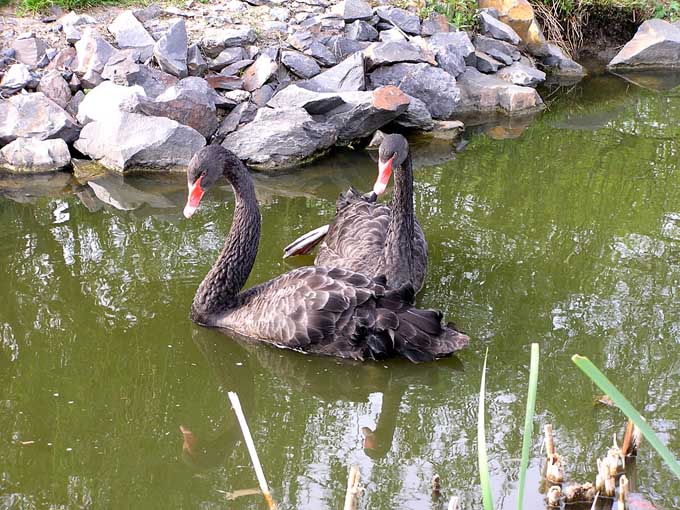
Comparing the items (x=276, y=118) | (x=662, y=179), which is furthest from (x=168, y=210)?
(x=662, y=179)

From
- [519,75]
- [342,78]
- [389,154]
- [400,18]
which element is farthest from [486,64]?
[389,154]

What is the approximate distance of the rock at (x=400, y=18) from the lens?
9.21 meters

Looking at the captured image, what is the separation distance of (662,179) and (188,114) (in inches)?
144

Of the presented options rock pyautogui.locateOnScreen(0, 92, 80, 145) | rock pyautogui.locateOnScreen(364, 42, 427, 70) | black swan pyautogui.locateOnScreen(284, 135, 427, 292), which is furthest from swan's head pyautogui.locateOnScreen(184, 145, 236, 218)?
rock pyautogui.locateOnScreen(364, 42, 427, 70)

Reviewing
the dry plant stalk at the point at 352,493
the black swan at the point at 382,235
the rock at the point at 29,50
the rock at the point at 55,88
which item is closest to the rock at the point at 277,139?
the rock at the point at 55,88

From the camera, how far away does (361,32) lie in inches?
350

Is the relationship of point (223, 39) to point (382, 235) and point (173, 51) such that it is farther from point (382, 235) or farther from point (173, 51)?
point (382, 235)

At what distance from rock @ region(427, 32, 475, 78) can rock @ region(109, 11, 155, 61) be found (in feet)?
8.77

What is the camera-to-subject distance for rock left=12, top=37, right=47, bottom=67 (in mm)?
7812

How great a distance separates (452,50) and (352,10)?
1.04 meters

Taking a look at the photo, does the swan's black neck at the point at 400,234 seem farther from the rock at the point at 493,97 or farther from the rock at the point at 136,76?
the rock at the point at 493,97

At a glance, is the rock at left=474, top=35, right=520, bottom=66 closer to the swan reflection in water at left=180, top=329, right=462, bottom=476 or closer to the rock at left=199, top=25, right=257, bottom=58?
the rock at left=199, top=25, right=257, bottom=58

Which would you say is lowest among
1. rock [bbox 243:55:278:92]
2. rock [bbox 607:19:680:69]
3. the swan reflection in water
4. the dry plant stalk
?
rock [bbox 607:19:680:69]

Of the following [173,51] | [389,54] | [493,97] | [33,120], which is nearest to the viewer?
[33,120]
